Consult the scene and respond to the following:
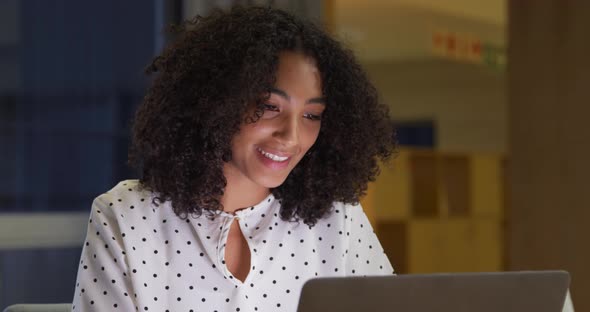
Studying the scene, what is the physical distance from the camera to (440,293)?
115 centimetres

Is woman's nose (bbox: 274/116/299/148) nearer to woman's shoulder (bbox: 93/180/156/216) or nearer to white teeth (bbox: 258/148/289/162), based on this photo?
white teeth (bbox: 258/148/289/162)

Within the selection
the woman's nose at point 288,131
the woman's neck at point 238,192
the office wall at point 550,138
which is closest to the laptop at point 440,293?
the woman's nose at point 288,131

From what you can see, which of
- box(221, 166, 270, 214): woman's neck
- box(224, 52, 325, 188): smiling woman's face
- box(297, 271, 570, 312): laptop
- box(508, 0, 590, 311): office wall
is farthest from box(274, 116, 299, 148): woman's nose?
box(508, 0, 590, 311): office wall

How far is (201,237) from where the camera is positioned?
5.71 ft

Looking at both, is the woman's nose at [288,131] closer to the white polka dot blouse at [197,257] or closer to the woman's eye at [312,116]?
the woman's eye at [312,116]

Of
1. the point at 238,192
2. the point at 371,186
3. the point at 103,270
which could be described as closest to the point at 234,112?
the point at 238,192

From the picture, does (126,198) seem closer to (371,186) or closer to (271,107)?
(271,107)

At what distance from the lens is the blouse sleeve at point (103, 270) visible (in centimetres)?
159

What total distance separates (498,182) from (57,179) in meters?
4.55

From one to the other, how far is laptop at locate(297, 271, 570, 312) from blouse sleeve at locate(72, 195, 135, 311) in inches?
22.7

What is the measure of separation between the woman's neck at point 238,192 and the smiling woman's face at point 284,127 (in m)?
0.05

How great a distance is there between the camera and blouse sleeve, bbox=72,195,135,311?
159cm

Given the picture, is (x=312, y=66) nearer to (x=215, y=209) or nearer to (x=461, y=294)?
(x=215, y=209)

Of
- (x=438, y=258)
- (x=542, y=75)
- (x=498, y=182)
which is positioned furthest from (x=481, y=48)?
(x=542, y=75)
